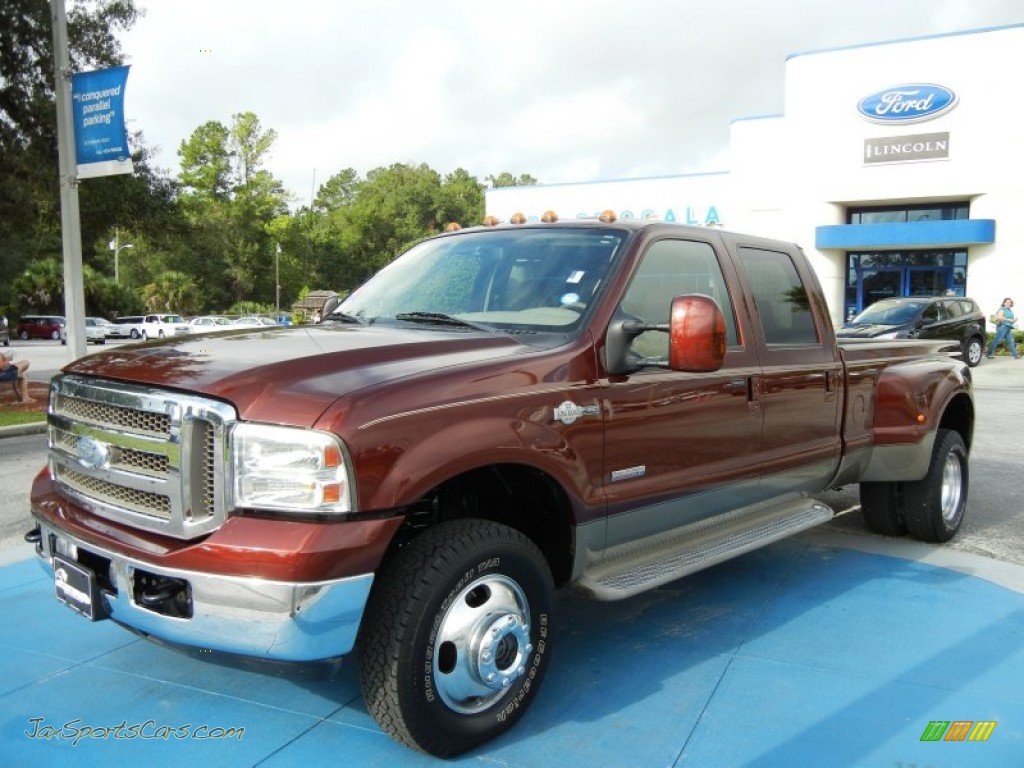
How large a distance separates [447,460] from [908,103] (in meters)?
29.6

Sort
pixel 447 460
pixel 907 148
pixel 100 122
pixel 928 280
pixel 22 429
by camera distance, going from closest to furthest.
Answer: pixel 447 460 → pixel 22 429 → pixel 100 122 → pixel 907 148 → pixel 928 280

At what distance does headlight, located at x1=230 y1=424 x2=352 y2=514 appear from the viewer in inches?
100

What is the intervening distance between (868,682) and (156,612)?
9.15ft

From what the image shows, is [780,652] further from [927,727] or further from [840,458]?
[840,458]

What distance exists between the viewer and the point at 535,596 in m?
3.10

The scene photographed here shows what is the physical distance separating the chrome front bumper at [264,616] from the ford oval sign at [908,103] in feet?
98.1

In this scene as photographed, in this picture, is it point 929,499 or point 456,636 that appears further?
point 929,499

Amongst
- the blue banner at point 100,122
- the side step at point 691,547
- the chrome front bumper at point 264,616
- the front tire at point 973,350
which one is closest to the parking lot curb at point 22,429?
the blue banner at point 100,122

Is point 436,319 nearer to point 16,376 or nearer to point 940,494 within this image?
point 940,494

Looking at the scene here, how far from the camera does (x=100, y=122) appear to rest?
11.1 m

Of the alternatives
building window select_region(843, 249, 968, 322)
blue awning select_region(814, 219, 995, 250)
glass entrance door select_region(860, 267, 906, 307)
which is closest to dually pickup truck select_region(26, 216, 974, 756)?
blue awning select_region(814, 219, 995, 250)

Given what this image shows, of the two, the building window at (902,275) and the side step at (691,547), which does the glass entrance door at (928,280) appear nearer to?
the building window at (902,275)

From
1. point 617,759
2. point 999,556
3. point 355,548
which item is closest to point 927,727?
point 617,759

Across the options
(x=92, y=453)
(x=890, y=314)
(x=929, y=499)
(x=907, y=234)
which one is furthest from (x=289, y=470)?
(x=907, y=234)
